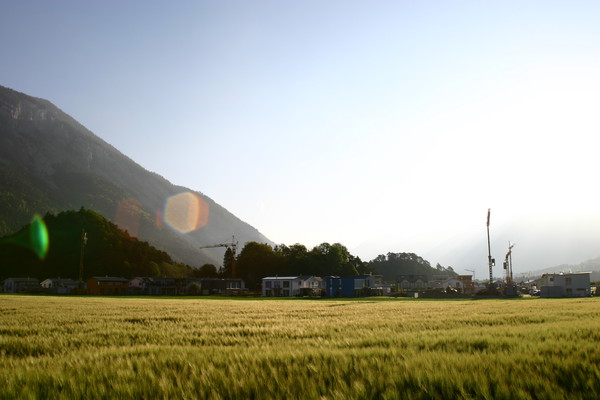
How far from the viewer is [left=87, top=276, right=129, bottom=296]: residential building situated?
12789 cm

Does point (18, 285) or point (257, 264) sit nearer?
point (18, 285)

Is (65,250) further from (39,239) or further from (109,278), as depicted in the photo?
(109,278)

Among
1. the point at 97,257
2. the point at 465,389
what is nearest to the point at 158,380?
the point at 465,389

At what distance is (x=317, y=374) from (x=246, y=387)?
42.3 inches

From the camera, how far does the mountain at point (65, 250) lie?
143750mm

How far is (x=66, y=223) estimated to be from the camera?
146875 millimetres

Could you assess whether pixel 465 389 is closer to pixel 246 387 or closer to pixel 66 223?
pixel 246 387

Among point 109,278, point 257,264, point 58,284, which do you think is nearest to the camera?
point 109,278

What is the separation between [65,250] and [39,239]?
39.6ft

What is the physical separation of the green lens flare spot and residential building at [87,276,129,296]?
27197mm

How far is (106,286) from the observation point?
431 feet

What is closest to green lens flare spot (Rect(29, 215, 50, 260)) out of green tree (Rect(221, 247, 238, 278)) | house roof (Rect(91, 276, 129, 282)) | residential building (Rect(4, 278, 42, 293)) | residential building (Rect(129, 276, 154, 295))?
residential building (Rect(4, 278, 42, 293))

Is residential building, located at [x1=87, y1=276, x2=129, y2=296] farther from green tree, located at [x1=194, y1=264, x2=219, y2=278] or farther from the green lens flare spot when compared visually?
green tree, located at [x1=194, y1=264, x2=219, y2=278]

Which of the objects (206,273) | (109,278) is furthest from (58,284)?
(206,273)
